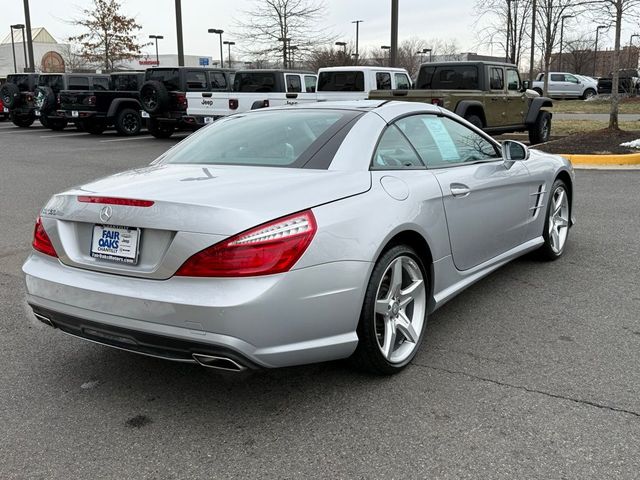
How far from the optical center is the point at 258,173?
10.8 feet

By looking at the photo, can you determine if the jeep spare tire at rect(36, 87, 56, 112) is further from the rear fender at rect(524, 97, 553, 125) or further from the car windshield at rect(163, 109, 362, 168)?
the car windshield at rect(163, 109, 362, 168)

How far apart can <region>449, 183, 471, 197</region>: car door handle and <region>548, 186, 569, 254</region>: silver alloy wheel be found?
5.66 ft

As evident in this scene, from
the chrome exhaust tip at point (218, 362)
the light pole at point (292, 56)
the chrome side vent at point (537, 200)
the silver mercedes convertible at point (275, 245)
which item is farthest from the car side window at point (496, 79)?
the light pole at point (292, 56)

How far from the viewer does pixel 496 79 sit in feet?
44.8

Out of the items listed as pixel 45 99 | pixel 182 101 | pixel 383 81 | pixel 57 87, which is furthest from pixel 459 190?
pixel 57 87

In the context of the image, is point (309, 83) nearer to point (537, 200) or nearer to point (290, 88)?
point (290, 88)

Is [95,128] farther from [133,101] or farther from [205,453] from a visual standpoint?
[205,453]

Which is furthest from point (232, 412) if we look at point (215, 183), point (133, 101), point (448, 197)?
point (133, 101)

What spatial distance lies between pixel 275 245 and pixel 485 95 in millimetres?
11131

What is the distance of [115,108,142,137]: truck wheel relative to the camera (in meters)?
20.8

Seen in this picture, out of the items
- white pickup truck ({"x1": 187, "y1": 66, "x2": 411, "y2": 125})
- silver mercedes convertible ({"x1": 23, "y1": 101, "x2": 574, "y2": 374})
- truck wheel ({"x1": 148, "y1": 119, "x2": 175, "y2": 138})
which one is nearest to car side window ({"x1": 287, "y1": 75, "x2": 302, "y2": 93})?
white pickup truck ({"x1": 187, "y1": 66, "x2": 411, "y2": 125})

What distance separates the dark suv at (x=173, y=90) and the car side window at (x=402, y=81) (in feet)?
18.4

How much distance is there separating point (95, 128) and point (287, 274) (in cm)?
2098

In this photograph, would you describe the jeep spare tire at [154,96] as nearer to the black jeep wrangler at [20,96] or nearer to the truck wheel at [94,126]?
the truck wheel at [94,126]
